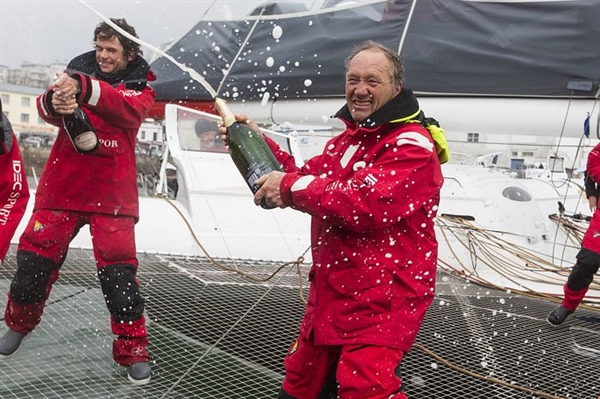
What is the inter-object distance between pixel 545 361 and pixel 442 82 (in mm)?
2637

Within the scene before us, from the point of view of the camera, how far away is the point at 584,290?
410 cm

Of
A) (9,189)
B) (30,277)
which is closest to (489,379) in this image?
(30,277)

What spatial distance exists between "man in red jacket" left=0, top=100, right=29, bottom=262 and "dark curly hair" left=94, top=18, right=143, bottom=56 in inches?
25.6

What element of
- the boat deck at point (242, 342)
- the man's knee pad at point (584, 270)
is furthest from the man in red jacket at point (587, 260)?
the boat deck at point (242, 342)

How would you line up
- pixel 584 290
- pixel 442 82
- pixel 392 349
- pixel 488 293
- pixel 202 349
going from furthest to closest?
1. pixel 442 82
2. pixel 488 293
3. pixel 584 290
4. pixel 202 349
5. pixel 392 349

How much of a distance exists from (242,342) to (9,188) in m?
1.55

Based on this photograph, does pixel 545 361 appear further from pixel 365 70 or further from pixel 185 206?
pixel 185 206

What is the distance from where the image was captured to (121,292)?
9.43 feet

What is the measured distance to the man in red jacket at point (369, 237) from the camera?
1914 millimetres

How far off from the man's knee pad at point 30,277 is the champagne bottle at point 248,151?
3.71ft

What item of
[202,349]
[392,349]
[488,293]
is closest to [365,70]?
[392,349]

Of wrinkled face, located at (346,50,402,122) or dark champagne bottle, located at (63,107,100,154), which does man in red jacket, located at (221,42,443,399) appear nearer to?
wrinkled face, located at (346,50,402,122)

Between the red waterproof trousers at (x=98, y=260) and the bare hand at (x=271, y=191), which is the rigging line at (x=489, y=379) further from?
the bare hand at (x=271, y=191)

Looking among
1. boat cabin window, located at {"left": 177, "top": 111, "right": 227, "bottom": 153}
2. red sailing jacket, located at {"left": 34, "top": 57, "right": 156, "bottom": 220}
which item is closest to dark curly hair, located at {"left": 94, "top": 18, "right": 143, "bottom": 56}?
red sailing jacket, located at {"left": 34, "top": 57, "right": 156, "bottom": 220}
